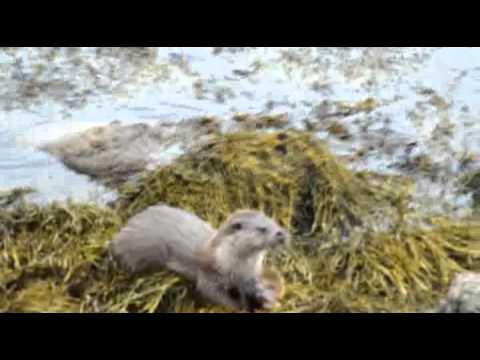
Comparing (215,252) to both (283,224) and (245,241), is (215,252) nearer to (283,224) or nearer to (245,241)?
(245,241)

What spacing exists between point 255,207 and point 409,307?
31.3 inches

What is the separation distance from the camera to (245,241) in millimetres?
6125

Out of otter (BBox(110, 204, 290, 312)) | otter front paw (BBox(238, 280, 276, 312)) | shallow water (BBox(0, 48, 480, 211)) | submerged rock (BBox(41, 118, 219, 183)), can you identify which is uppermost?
shallow water (BBox(0, 48, 480, 211))

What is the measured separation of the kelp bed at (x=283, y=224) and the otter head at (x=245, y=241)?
0.13 meters

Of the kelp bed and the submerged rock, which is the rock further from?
the submerged rock

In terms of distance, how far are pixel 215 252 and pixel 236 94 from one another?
2.75 feet

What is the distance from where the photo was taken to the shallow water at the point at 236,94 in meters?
6.50

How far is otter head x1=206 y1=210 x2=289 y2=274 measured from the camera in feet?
20.1

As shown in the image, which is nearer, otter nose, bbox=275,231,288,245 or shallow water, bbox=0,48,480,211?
otter nose, bbox=275,231,288,245

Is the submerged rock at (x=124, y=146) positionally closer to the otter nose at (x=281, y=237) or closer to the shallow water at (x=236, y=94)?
the shallow water at (x=236, y=94)

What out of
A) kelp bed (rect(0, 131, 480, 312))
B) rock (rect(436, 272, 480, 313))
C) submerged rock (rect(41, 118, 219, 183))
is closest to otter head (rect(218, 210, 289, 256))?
kelp bed (rect(0, 131, 480, 312))

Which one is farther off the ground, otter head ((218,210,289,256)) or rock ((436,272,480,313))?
otter head ((218,210,289,256))

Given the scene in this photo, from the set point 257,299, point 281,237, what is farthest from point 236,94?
point 257,299

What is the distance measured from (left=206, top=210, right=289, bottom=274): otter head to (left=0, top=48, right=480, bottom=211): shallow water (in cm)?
58
